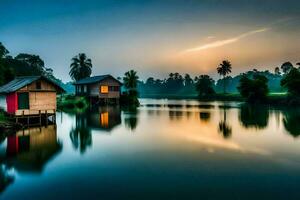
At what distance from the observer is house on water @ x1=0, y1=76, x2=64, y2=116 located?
22969 millimetres

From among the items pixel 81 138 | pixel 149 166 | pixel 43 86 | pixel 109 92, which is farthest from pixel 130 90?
pixel 149 166

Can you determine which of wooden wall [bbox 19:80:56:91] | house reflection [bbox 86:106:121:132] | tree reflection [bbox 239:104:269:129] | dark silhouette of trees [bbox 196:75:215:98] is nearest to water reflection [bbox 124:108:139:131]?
house reflection [bbox 86:106:121:132]

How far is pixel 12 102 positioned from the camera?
23234 millimetres

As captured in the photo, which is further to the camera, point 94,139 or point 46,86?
point 46,86

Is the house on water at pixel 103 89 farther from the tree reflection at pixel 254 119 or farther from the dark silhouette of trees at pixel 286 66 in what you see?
the dark silhouette of trees at pixel 286 66

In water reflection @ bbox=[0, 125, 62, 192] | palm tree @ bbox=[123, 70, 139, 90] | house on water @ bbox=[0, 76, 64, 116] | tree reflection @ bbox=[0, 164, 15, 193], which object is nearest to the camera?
tree reflection @ bbox=[0, 164, 15, 193]

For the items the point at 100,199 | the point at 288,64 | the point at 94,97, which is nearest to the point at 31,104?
the point at 100,199

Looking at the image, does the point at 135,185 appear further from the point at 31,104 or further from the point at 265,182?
the point at 31,104

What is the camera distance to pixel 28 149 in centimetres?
1516

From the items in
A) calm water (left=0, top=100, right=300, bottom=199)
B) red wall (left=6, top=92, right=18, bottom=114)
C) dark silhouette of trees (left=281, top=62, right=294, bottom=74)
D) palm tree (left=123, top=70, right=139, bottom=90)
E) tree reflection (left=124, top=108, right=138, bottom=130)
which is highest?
dark silhouette of trees (left=281, top=62, right=294, bottom=74)

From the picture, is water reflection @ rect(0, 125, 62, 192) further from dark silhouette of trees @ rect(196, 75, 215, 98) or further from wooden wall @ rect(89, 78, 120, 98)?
dark silhouette of trees @ rect(196, 75, 215, 98)

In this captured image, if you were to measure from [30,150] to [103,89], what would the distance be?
38.5 m

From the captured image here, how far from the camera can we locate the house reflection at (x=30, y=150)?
40.0 ft

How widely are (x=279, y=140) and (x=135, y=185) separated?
43.3 ft
